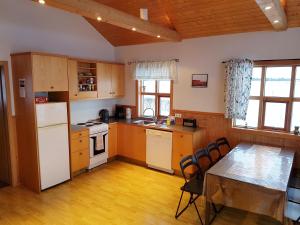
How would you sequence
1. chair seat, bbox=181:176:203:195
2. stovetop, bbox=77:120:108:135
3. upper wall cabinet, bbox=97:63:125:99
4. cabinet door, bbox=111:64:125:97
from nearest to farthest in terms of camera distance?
chair seat, bbox=181:176:203:195, stovetop, bbox=77:120:108:135, upper wall cabinet, bbox=97:63:125:99, cabinet door, bbox=111:64:125:97

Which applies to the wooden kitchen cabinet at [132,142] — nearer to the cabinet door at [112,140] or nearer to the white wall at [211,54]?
the cabinet door at [112,140]

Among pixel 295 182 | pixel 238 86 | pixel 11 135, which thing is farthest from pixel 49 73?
pixel 295 182

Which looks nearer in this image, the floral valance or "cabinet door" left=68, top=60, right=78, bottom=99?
"cabinet door" left=68, top=60, right=78, bottom=99

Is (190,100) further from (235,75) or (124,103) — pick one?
(124,103)

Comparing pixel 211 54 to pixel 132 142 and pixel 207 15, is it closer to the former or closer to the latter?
pixel 207 15

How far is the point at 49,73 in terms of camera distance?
362 centimetres

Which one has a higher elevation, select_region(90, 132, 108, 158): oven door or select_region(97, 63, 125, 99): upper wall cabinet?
select_region(97, 63, 125, 99): upper wall cabinet

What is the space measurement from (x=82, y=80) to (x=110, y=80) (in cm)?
65

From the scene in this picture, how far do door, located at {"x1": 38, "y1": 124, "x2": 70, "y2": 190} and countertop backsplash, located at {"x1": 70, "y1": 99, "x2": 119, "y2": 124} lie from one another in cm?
87

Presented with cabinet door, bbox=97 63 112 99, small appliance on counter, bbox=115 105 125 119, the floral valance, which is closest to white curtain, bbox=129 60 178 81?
the floral valance

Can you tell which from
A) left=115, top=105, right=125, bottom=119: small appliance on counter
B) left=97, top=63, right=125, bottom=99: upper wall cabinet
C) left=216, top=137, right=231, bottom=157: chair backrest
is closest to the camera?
left=216, top=137, right=231, bottom=157: chair backrest

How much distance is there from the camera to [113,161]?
5102 millimetres

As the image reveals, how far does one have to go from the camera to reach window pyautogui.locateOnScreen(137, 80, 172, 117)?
496 centimetres

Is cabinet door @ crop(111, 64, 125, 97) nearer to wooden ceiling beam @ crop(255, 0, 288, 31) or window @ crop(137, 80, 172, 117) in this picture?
window @ crop(137, 80, 172, 117)
